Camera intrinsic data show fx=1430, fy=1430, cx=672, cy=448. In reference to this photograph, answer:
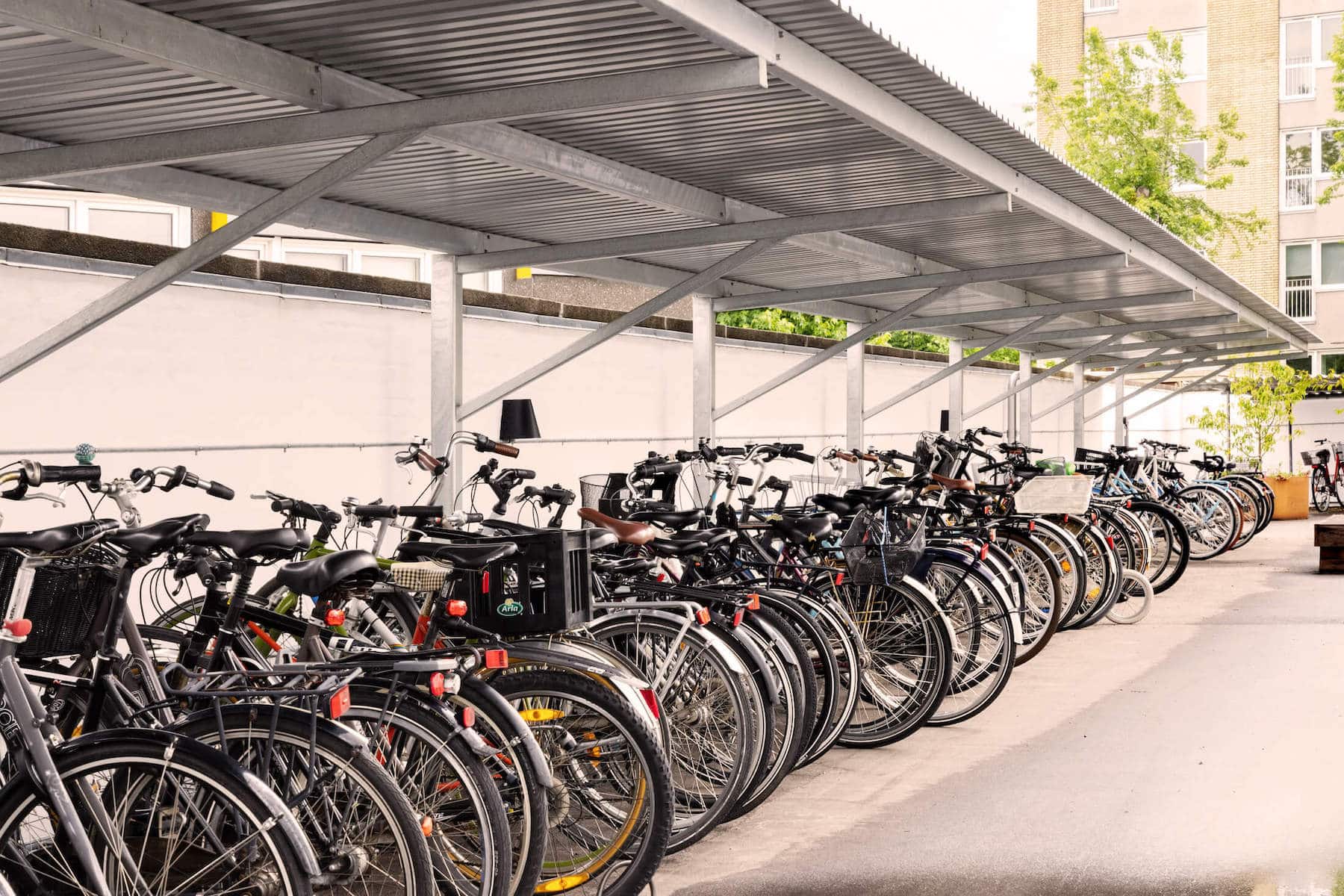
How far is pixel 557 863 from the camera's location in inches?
137

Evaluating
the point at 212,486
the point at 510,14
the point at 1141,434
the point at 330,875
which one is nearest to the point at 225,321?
the point at 212,486

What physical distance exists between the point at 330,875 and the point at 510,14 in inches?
87.4

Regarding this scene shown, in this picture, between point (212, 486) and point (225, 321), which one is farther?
point (225, 321)

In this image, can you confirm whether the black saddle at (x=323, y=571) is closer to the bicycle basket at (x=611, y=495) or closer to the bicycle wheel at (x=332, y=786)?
the bicycle wheel at (x=332, y=786)

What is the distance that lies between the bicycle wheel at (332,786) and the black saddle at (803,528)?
245 centimetres

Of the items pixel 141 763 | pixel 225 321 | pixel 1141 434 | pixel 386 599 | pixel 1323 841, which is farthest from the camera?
pixel 1141 434

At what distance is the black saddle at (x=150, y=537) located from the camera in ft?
9.12

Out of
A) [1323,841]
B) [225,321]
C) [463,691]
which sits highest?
[225,321]

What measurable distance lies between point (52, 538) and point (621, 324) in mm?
4372

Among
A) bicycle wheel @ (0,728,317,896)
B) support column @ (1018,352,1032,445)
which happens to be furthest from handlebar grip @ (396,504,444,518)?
support column @ (1018,352,1032,445)

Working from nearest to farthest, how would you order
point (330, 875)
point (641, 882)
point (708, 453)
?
1. point (330, 875)
2. point (641, 882)
3. point (708, 453)

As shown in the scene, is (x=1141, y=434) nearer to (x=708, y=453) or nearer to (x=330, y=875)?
(x=708, y=453)

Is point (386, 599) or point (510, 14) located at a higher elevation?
point (510, 14)

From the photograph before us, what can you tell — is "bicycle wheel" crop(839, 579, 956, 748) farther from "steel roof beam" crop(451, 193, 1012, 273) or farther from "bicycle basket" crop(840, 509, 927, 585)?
"steel roof beam" crop(451, 193, 1012, 273)
